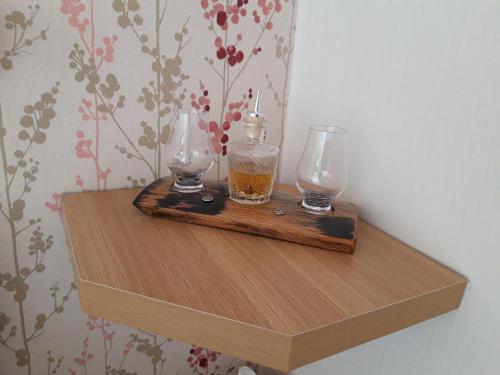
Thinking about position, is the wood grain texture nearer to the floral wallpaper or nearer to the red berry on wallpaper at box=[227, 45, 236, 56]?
the floral wallpaper

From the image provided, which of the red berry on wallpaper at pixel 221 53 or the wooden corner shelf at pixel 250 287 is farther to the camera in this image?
the red berry on wallpaper at pixel 221 53

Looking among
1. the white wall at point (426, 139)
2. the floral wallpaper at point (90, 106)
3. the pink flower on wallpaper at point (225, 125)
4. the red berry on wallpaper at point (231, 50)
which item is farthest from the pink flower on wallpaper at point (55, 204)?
the white wall at point (426, 139)

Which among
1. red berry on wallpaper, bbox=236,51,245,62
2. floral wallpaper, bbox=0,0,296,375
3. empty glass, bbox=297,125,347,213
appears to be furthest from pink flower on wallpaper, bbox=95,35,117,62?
empty glass, bbox=297,125,347,213

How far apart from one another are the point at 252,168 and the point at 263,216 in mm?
99

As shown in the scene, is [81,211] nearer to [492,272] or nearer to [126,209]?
[126,209]

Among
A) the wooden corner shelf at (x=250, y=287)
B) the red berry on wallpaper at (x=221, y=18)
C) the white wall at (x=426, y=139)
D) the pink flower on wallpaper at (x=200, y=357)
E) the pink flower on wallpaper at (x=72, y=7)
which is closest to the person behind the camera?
the wooden corner shelf at (x=250, y=287)

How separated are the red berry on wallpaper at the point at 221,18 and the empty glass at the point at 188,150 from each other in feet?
0.69

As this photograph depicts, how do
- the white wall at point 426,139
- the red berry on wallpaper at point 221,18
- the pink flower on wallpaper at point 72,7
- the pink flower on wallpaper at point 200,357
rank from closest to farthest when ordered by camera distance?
the white wall at point 426,139 → the pink flower on wallpaper at point 72,7 → the red berry on wallpaper at point 221,18 → the pink flower on wallpaper at point 200,357

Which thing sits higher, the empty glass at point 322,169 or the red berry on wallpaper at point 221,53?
the red berry on wallpaper at point 221,53

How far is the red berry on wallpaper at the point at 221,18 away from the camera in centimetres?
80

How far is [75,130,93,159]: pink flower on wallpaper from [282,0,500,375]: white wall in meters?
0.49

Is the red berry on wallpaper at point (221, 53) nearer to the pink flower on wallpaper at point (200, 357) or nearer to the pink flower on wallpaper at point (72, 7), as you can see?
the pink flower on wallpaper at point (72, 7)

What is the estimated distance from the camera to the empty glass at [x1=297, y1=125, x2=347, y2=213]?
68cm

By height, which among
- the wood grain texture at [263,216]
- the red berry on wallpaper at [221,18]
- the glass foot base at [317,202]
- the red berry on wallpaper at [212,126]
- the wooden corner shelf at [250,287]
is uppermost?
the red berry on wallpaper at [221,18]
